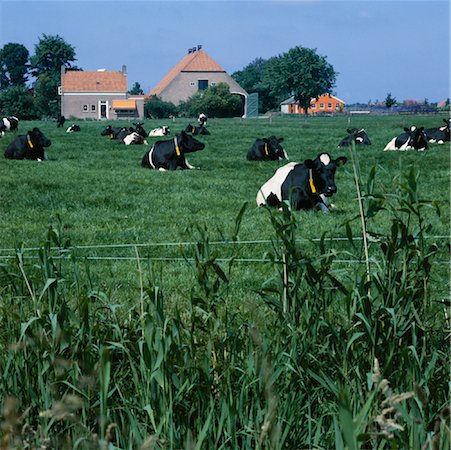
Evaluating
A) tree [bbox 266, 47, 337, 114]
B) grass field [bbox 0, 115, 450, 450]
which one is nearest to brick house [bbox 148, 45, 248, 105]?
tree [bbox 266, 47, 337, 114]

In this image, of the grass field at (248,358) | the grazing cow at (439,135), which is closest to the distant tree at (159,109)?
the grazing cow at (439,135)

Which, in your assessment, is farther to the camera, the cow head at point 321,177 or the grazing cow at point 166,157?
the grazing cow at point 166,157

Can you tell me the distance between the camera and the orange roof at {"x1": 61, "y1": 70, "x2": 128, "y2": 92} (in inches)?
3782

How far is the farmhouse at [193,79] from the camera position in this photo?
3949 inches

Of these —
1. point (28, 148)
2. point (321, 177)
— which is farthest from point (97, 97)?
point (321, 177)

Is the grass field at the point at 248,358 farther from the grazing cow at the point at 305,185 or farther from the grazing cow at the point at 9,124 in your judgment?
the grazing cow at the point at 9,124

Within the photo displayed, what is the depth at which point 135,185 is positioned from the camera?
1559 centimetres

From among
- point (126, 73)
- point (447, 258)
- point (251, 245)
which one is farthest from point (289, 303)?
point (126, 73)

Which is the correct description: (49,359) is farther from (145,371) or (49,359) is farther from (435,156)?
(435,156)

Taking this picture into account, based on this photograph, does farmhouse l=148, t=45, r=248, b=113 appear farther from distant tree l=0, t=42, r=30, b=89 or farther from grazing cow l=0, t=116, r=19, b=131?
grazing cow l=0, t=116, r=19, b=131

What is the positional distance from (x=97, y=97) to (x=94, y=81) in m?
1.96

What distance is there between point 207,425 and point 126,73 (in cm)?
10116

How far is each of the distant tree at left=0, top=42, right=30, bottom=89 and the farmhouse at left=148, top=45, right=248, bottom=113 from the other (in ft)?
68.0

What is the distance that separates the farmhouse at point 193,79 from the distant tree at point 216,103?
453 inches
